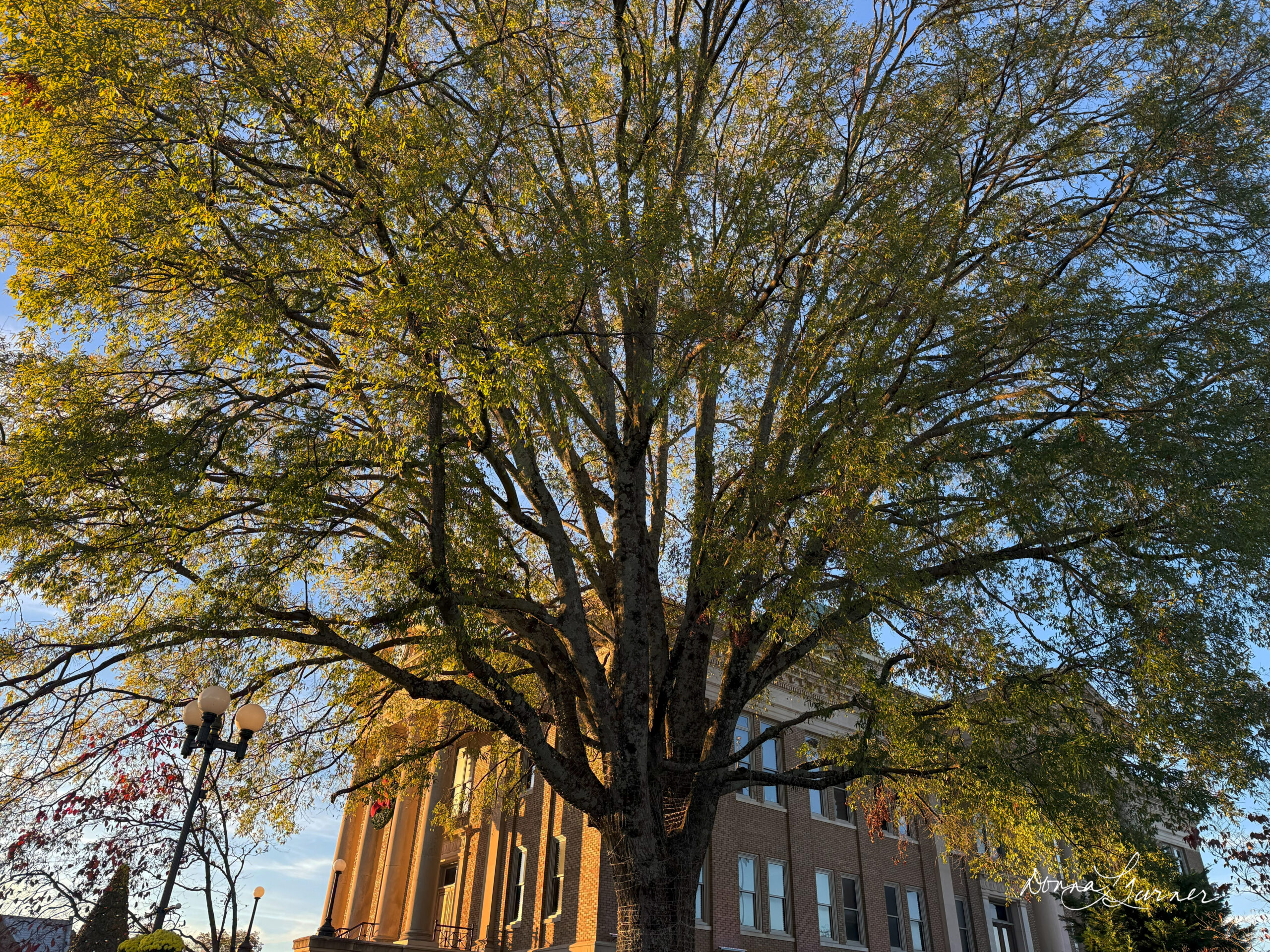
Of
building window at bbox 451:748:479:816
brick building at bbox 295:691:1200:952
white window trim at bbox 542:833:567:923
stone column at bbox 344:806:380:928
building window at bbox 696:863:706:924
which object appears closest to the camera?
building window at bbox 696:863:706:924

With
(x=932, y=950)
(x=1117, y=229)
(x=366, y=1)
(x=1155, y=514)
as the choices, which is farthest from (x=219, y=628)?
(x=932, y=950)

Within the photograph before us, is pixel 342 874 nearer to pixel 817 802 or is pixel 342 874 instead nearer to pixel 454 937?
pixel 454 937

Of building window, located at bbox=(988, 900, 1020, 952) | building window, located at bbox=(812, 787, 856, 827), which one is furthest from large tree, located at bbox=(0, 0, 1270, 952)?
building window, located at bbox=(988, 900, 1020, 952)

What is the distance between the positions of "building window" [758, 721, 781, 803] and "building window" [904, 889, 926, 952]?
21.8 feet

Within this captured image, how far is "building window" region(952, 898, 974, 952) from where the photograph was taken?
2984 centimetres

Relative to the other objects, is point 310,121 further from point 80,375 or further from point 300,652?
point 300,652

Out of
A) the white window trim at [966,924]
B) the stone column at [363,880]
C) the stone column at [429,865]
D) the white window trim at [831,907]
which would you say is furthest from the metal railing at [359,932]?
the white window trim at [966,924]

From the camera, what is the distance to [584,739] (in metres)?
11.4

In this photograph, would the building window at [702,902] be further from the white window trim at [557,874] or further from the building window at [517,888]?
the building window at [517,888]

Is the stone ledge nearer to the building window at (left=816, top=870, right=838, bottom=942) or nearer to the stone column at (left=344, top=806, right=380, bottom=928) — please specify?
the stone column at (left=344, top=806, right=380, bottom=928)

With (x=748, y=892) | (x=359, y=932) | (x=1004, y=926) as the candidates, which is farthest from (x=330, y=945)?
(x=1004, y=926)

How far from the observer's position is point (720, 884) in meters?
23.1

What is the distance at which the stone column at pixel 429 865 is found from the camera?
2700 cm

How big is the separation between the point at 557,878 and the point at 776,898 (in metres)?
6.47
